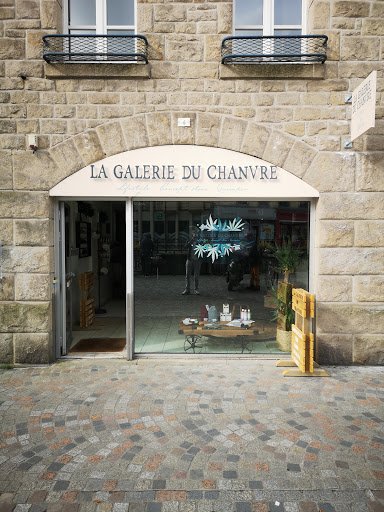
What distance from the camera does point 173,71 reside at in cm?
579

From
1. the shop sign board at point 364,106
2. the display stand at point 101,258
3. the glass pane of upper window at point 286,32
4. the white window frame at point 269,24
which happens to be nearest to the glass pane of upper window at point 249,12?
the white window frame at point 269,24

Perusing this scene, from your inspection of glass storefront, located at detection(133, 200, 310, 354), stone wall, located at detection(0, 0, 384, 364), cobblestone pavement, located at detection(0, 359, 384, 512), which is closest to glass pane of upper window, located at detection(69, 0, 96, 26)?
stone wall, located at detection(0, 0, 384, 364)

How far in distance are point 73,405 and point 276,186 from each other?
3.90m

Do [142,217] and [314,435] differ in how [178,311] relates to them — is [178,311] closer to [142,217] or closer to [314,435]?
[142,217]

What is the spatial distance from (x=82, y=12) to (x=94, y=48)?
0.61m

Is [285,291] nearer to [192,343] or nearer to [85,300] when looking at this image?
[192,343]

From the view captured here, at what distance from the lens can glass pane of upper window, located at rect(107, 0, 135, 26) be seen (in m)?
6.05

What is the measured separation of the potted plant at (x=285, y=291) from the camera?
6293mm

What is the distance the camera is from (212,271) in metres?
6.43

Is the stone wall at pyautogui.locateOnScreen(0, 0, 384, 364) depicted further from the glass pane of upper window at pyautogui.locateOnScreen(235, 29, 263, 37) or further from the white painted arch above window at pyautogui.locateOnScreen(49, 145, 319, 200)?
the glass pane of upper window at pyautogui.locateOnScreen(235, 29, 263, 37)

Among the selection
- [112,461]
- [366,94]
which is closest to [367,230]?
[366,94]

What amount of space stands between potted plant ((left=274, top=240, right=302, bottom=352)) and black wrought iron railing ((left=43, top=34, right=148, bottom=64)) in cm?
344

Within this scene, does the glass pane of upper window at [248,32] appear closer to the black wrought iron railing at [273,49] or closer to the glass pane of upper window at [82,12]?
the black wrought iron railing at [273,49]

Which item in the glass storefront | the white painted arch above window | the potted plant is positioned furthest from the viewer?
the potted plant
